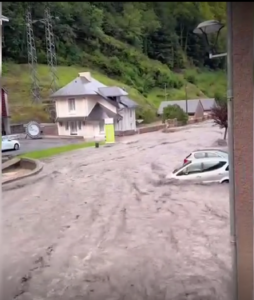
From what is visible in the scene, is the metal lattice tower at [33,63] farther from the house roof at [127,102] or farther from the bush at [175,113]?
the bush at [175,113]

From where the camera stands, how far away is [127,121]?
2240 mm

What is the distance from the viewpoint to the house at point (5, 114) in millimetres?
1955

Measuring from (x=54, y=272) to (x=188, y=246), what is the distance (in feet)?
2.06

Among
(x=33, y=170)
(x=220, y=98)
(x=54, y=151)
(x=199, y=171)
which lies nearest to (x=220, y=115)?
(x=220, y=98)

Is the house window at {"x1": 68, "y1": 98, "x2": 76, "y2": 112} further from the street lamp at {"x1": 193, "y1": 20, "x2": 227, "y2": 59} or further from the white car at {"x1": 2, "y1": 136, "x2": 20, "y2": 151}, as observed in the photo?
the street lamp at {"x1": 193, "y1": 20, "x2": 227, "y2": 59}

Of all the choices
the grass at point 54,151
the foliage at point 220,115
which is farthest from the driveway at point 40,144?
the foliage at point 220,115

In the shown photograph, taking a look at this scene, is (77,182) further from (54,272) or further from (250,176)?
(250,176)

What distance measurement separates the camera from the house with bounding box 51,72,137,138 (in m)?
2.13

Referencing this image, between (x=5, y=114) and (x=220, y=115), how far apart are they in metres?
1.00

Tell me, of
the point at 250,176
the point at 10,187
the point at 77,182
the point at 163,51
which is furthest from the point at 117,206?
the point at 163,51

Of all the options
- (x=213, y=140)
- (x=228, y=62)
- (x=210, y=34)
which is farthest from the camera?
(x=213, y=140)

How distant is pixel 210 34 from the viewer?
6.21 feet

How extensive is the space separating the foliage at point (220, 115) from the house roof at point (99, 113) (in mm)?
510

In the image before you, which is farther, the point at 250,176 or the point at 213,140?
the point at 213,140
